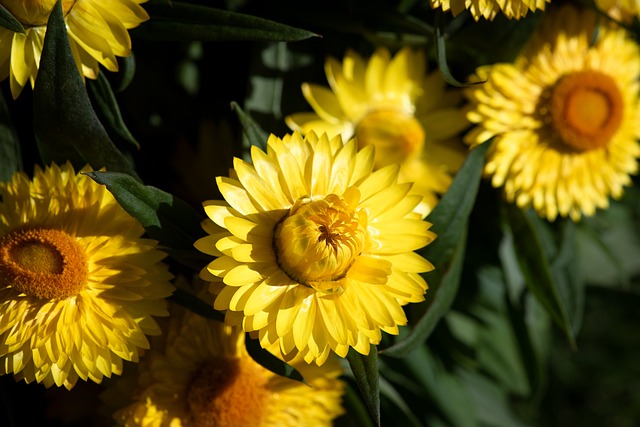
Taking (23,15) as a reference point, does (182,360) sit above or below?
below

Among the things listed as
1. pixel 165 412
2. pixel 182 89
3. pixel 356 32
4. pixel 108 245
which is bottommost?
pixel 165 412

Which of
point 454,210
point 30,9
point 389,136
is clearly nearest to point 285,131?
point 389,136

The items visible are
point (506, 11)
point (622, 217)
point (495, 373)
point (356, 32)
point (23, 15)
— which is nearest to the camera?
point (23, 15)

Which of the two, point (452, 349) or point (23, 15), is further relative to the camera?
point (452, 349)

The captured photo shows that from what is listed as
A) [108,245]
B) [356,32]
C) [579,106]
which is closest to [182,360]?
[108,245]

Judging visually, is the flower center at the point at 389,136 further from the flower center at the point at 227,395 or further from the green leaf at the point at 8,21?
the green leaf at the point at 8,21

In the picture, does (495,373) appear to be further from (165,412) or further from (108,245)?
(108,245)

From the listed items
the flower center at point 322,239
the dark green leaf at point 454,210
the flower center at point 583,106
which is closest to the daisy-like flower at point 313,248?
the flower center at point 322,239
